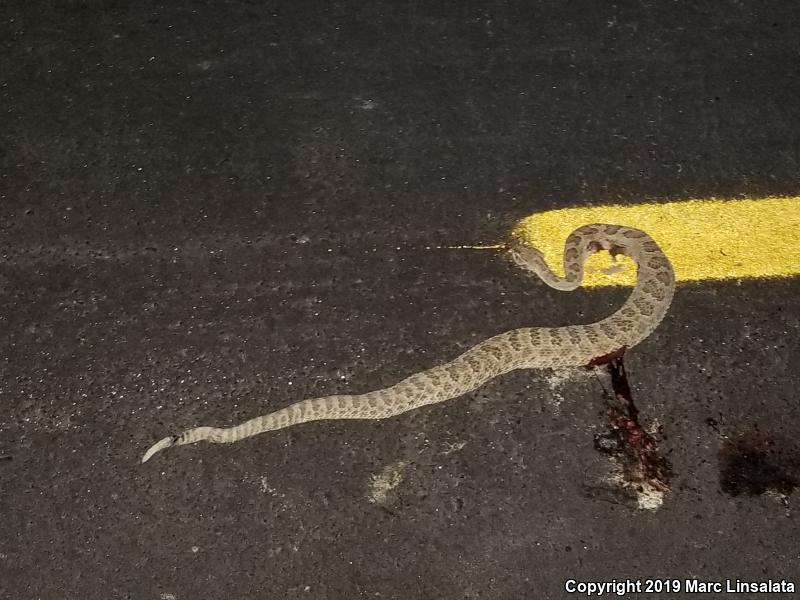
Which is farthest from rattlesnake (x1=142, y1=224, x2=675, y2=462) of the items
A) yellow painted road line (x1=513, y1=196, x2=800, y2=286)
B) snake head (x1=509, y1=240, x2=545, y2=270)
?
yellow painted road line (x1=513, y1=196, x2=800, y2=286)

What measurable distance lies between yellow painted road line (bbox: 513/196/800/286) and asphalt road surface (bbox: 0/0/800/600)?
0.37 feet

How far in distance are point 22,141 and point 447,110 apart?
10.5ft

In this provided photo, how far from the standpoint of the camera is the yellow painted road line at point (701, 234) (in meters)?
4.79

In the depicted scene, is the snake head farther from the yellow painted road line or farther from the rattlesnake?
the yellow painted road line

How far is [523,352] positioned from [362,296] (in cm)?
108

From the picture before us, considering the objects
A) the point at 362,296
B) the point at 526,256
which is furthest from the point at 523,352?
the point at 362,296

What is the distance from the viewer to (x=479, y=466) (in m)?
4.07

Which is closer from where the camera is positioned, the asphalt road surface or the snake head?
the asphalt road surface

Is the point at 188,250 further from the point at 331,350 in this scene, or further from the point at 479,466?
the point at 479,466

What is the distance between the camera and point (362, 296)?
4742mm

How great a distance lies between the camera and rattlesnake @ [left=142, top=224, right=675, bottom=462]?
4199 mm

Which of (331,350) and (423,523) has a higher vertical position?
(331,350)

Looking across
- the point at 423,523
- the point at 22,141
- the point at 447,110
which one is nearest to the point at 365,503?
the point at 423,523

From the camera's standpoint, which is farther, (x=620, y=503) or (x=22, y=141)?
(x=22, y=141)
